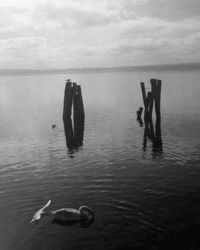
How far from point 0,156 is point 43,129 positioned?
12.3 meters

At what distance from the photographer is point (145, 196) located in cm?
1758

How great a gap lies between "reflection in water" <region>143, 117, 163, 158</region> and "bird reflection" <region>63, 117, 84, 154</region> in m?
5.99

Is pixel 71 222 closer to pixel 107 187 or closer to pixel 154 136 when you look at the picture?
pixel 107 187

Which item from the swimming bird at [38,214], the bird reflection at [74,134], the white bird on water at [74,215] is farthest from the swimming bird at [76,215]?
the bird reflection at [74,134]

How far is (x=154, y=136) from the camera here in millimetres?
33250

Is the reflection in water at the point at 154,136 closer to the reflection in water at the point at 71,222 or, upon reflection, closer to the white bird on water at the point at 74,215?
the white bird on water at the point at 74,215

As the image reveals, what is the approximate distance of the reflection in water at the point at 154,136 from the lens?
90.5 ft

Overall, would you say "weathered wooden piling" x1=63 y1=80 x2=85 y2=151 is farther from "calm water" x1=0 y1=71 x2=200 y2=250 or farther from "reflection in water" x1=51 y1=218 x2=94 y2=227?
"reflection in water" x1=51 y1=218 x2=94 y2=227

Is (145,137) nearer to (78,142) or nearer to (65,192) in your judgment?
(78,142)

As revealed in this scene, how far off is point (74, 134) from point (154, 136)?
8225 millimetres

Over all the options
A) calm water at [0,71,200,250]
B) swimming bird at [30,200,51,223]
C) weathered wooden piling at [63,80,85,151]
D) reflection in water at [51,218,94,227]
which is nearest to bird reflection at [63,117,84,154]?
weathered wooden piling at [63,80,85,151]

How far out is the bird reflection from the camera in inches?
1193

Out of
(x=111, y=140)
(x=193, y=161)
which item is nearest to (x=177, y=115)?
(x=111, y=140)

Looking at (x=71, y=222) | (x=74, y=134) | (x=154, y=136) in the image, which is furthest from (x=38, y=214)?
(x=74, y=134)
